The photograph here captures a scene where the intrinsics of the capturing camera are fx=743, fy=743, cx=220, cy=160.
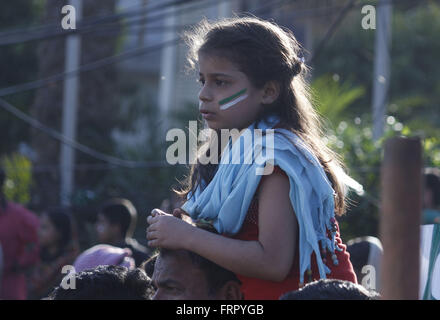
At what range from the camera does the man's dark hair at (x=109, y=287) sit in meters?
2.14

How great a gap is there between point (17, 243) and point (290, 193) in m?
4.58

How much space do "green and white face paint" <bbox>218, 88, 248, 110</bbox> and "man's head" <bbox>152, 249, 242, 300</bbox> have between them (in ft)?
1.49

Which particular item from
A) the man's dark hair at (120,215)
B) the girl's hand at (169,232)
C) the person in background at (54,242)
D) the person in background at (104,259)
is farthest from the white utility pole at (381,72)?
the girl's hand at (169,232)

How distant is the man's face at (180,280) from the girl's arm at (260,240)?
8 cm

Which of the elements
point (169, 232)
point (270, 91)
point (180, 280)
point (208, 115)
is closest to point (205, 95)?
point (208, 115)

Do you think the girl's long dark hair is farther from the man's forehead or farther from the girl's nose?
the man's forehead

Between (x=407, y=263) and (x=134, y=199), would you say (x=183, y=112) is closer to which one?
(x=134, y=199)

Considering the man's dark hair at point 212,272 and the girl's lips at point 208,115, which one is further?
the girl's lips at point 208,115

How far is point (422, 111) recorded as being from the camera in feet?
51.1

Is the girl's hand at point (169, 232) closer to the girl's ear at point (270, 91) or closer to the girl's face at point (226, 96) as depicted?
the girl's face at point (226, 96)

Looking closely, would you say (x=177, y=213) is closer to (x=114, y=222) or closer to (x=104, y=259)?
(x=104, y=259)

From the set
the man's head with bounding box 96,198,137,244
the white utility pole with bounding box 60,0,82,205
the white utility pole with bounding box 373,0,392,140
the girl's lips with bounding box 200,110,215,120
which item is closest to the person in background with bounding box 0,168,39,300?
the man's head with bounding box 96,198,137,244

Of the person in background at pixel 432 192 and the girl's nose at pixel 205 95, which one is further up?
the person in background at pixel 432 192
